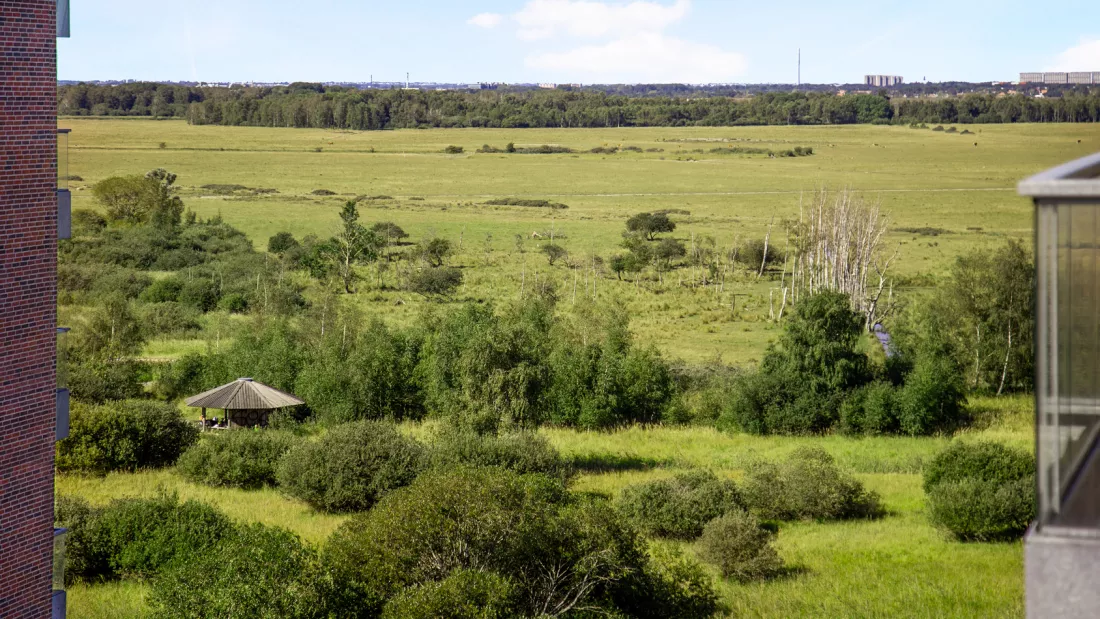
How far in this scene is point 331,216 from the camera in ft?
247

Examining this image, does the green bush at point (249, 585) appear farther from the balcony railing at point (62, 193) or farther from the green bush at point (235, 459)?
the green bush at point (235, 459)

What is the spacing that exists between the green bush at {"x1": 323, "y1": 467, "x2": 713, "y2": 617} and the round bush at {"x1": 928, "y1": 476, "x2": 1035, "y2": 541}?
→ 7.73 meters

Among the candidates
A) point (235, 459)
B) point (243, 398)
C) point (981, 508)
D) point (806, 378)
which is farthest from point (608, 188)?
point (981, 508)

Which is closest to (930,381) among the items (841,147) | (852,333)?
(852,333)

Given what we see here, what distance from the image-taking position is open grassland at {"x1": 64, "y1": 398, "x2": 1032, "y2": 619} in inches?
628

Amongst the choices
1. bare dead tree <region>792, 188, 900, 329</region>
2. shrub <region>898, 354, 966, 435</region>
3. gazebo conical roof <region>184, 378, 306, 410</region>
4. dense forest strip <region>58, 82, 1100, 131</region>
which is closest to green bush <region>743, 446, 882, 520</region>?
shrub <region>898, 354, 966, 435</region>

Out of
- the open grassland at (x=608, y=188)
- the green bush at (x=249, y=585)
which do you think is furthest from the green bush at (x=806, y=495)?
the open grassland at (x=608, y=188)

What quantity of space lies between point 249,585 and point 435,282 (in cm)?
3715

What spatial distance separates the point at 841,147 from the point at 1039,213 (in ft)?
443

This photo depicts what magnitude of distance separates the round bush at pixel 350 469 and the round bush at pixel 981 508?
9.39 meters

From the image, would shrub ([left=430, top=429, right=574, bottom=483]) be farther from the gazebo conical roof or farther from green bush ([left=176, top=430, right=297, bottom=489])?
the gazebo conical roof

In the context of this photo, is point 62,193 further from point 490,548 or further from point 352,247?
point 352,247

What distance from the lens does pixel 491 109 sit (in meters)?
181

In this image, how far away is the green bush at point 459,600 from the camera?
447 inches
